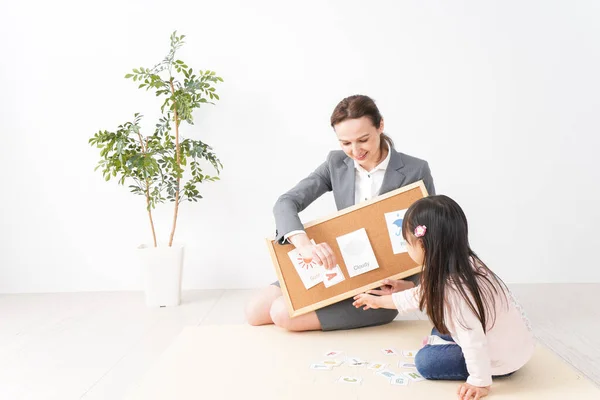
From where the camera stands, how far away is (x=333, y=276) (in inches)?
102

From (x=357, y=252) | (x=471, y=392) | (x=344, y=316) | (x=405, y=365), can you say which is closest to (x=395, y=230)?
(x=357, y=252)

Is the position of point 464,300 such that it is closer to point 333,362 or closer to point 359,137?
point 333,362

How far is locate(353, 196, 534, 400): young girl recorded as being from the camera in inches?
73.5

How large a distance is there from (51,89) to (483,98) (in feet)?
8.71

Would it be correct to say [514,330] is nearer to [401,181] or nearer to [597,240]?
[401,181]

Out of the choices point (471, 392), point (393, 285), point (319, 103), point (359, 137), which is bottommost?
point (471, 392)

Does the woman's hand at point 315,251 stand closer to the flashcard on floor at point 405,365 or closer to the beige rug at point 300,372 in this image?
the beige rug at point 300,372

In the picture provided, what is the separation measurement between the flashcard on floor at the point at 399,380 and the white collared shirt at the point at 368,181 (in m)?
0.85

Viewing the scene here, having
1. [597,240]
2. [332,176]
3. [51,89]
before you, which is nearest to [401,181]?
[332,176]

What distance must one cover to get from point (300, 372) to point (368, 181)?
2.97 ft

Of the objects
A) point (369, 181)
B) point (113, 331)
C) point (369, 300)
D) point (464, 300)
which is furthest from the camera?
point (113, 331)

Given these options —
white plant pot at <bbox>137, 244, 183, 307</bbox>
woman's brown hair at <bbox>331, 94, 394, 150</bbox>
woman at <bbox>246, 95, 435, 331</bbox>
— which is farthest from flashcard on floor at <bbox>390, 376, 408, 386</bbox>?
white plant pot at <bbox>137, 244, 183, 307</bbox>

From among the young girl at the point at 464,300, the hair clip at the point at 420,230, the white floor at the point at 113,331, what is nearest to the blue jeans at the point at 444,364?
the young girl at the point at 464,300

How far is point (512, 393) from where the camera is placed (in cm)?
193
